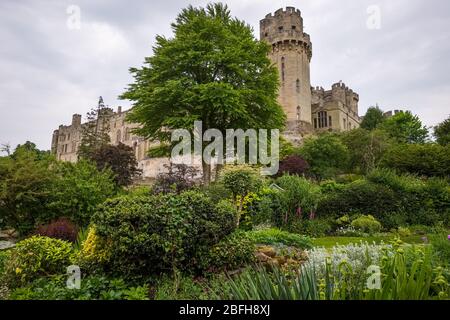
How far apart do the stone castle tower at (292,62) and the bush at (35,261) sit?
37505 millimetres

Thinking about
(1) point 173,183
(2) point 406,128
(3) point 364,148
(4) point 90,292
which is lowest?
(4) point 90,292

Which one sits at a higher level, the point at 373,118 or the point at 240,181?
the point at 373,118

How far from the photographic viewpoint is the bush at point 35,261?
5.39 m

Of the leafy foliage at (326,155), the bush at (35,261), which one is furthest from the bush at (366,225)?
the leafy foliage at (326,155)

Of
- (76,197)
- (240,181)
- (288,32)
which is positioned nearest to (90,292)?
(240,181)

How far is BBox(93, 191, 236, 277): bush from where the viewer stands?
4953mm

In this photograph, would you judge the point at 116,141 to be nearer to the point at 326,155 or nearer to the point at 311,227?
the point at 326,155

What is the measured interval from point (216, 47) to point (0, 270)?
12754 millimetres

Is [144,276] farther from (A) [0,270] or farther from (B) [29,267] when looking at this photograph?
(A) [0,270]

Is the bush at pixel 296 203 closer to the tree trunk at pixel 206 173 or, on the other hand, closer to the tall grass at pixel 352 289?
the tree trunk at pixel 206 173

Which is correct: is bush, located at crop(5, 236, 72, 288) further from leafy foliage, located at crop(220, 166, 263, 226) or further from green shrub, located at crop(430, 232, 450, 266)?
→ green shrub, located at crop(430, 232, 450, 266)

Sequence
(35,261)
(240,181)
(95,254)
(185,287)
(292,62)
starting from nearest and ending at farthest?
(185,287), (95,254), (35,261), (240,181), (292,62)

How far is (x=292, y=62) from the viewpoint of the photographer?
138 ft

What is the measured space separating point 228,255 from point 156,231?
52.4 inches
